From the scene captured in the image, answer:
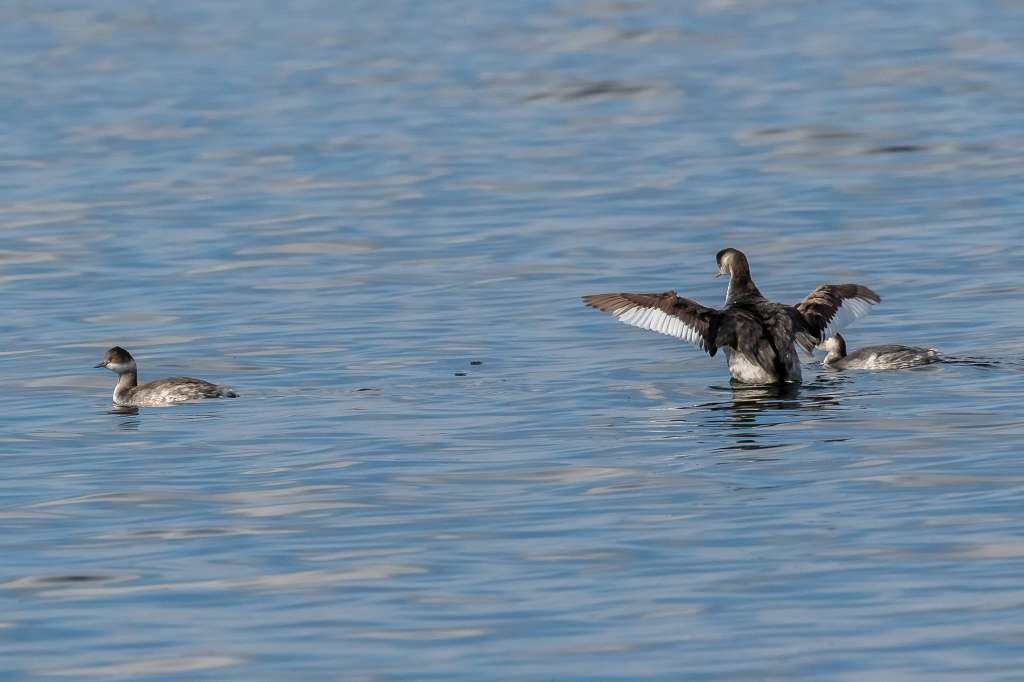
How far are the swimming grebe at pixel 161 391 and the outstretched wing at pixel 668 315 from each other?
3.55 metres

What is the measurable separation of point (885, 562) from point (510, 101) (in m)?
34.6

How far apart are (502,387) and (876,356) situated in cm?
342

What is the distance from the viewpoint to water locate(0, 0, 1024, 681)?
11867 mm

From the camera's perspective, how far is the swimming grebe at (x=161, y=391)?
19.1 meters

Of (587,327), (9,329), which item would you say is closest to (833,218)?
(587,327)

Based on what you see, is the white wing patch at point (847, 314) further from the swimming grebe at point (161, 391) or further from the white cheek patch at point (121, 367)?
the white cheek patch at point (121, 367)

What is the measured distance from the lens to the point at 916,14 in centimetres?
6081

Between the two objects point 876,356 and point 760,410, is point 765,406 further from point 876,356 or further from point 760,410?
point 876,356

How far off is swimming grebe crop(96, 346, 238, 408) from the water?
18 centimetres

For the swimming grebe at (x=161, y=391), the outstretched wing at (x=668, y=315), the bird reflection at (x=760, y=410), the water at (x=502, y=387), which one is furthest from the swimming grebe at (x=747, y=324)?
the swimming grebe at (x=161, y=391)

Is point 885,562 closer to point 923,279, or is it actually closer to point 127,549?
point 127,549

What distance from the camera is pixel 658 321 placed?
1986 centimetres

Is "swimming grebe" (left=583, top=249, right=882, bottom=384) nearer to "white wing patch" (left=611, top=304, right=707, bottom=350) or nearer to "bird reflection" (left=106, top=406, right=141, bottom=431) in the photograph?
"white wing patch" (left=611, top=304, right=707, bottom=350)

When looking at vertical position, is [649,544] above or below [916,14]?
below
